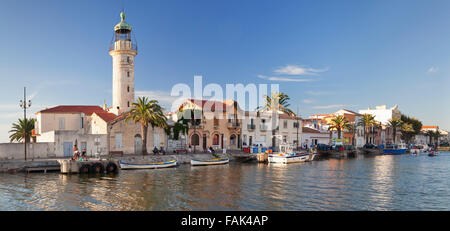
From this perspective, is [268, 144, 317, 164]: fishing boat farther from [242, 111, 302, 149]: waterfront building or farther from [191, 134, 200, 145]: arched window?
[191, 134, 200, 145]: arched window

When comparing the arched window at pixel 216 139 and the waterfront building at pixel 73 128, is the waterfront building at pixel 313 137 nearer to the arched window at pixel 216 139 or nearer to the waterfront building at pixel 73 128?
the arched window at pixel 216 139

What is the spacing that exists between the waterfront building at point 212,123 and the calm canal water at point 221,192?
19.1 meters

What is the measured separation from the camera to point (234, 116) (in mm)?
56938

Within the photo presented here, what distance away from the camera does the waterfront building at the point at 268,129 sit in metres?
60.1

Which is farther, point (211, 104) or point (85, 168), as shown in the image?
point (211, 104)

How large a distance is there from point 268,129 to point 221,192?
40.7 m

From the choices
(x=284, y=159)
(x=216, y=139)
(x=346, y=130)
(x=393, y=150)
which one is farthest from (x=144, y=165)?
(x=393, y=150)

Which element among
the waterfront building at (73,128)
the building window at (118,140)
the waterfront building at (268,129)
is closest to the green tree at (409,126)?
the waterfront building at (268,129)

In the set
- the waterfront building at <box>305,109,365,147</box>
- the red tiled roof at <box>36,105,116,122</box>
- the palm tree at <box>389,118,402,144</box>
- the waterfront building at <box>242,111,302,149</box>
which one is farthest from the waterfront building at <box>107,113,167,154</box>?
the palm tree at <box>389,118,402,144</box>

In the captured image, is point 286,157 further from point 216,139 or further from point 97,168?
point 97,168

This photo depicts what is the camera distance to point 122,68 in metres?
52.7
